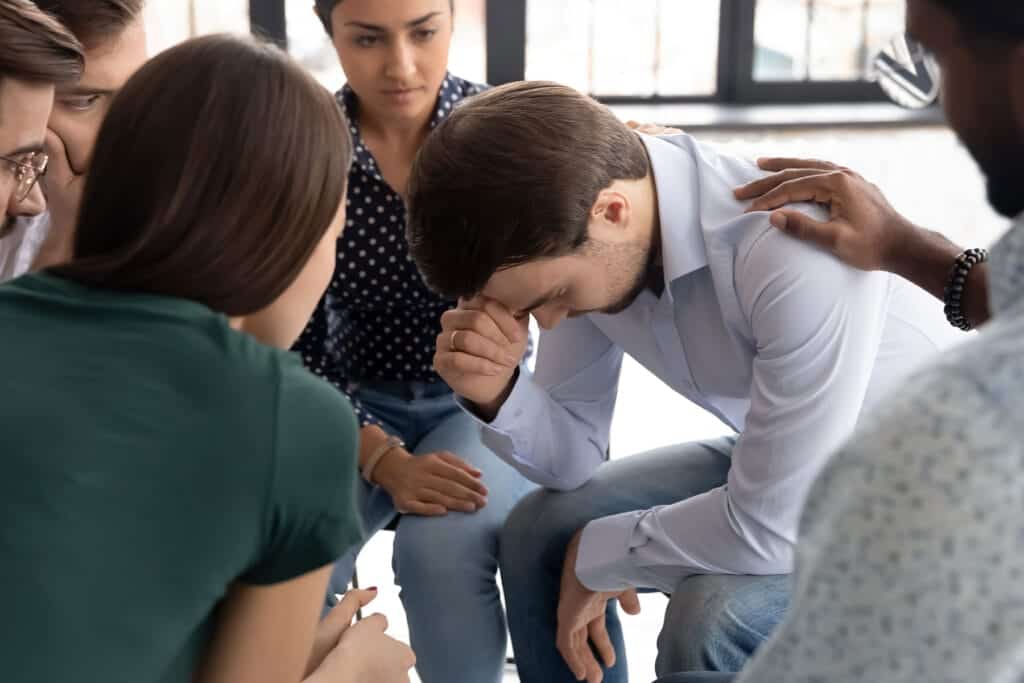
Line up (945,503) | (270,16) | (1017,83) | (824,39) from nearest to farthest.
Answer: (945,503)
(1017,83)
(270,16)
(824,39)

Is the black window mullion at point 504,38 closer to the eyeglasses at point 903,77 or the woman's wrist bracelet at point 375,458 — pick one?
the woman's wrist bracelet at point 375,458

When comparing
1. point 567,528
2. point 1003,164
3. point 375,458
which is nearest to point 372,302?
point 375,458

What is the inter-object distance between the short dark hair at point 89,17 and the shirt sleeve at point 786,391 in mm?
1019

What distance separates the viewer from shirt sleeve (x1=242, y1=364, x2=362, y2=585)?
98cm

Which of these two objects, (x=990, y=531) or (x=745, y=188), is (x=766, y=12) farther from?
(x=990, y=531)

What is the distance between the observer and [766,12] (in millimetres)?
4543

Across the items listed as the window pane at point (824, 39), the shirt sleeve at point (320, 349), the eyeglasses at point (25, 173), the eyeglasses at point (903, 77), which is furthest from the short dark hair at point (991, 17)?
the window pane at point (824, 39)

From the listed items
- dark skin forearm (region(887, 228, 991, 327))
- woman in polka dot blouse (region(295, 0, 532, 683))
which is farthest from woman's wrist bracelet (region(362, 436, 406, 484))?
dark skin forearm (region(887, 228, 991, 327))

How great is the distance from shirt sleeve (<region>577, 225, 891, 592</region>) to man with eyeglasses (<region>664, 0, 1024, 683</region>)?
71 cm

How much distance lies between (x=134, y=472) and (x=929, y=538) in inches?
22.3

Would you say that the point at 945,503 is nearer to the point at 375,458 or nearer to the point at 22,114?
the point at 22,114

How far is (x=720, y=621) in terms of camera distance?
5.10 feet

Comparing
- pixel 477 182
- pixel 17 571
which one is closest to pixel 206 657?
pixel 17 571

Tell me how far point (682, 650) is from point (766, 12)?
341 cm
